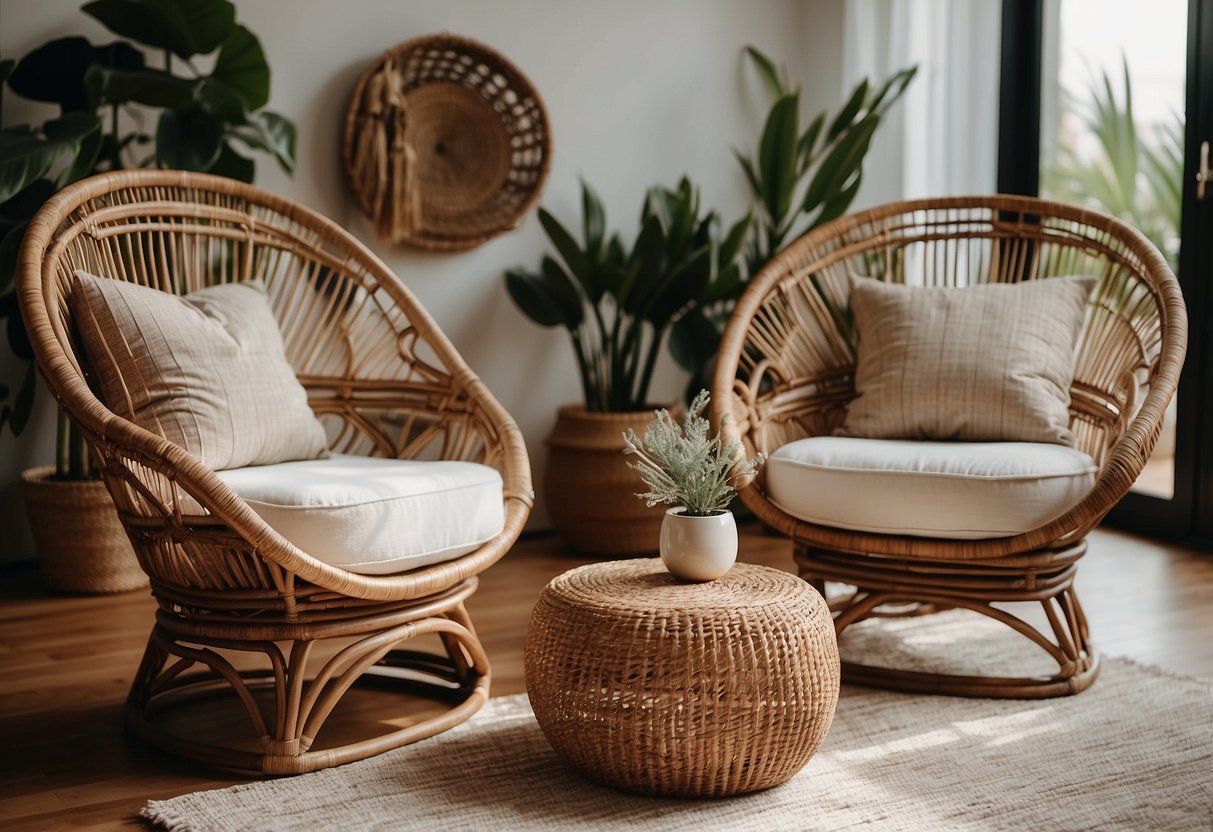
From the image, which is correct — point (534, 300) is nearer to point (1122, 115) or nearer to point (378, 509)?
point (378, 509)

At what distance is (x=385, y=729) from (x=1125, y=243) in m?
1.80

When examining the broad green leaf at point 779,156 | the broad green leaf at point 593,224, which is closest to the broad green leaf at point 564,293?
the broad green leaf at point 593,224

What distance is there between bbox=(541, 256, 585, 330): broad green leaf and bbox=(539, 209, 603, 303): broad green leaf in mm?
50

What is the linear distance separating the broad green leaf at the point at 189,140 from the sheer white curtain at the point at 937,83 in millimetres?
2066

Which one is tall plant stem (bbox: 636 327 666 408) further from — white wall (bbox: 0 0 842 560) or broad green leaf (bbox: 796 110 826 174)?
broad green leaf (bbox: 796 110 826 174)

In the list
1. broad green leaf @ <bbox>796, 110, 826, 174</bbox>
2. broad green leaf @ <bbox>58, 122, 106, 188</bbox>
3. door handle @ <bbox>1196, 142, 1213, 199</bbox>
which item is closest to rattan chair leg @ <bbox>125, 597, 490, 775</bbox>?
broad green leaf @ <bbox>58, 122, 106, 188</bbox>

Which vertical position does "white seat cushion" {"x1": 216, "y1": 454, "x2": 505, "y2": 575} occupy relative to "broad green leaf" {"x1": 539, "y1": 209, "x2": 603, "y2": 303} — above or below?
below

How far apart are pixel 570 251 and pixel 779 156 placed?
0.68 m

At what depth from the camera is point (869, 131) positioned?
3.47 metres

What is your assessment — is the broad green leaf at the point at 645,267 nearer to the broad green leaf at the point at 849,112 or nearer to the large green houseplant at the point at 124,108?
the broad green leaf at the point at 849,112

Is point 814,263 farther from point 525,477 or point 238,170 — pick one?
point 238,170

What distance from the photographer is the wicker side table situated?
5.75ft

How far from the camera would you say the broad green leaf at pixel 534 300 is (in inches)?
140

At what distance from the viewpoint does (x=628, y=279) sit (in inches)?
133
